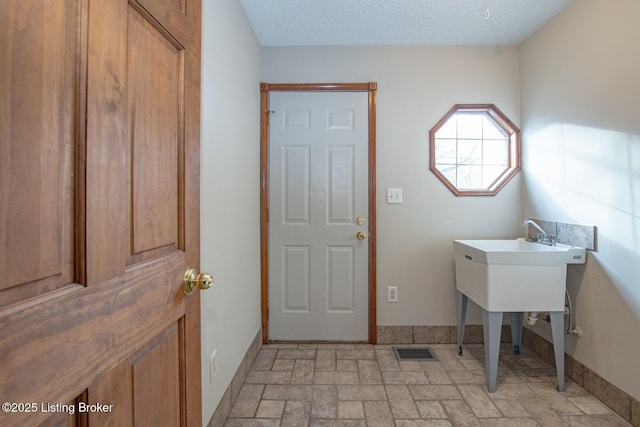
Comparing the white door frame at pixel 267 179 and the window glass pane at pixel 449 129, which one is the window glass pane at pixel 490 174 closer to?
the window glass pane at pixel 449 129

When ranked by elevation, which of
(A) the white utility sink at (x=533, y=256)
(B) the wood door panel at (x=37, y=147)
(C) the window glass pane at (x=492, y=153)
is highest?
(C) the window glass pane at (x=492, y=153)

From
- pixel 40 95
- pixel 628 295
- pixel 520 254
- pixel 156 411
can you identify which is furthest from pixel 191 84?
pixel 628 295

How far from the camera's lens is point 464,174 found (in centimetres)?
250

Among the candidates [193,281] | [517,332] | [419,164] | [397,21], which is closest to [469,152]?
[419,164]

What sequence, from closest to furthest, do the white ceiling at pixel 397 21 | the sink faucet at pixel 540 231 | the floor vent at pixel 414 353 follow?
the white ceiling at pixel 397 21 < the sink faucet at pixel 540 231 < the floor vent at pixel 414 353

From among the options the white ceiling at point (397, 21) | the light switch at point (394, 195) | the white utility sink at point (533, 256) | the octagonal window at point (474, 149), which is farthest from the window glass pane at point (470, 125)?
the white utility sink at point (533, 256)

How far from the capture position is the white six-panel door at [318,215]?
94.9 inches

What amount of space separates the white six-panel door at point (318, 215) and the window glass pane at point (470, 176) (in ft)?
2.73

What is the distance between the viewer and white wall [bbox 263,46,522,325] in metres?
2.41

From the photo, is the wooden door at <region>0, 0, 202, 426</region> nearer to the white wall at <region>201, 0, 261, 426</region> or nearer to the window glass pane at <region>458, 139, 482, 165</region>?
the white wall at <region>201, 0, 261, 426</region>

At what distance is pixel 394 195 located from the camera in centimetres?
241

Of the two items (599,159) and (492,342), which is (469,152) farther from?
(492,342)

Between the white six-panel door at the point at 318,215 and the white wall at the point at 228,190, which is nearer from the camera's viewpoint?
the white wall at the point at 228,190

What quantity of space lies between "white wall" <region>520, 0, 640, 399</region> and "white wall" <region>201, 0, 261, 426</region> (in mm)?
2138
